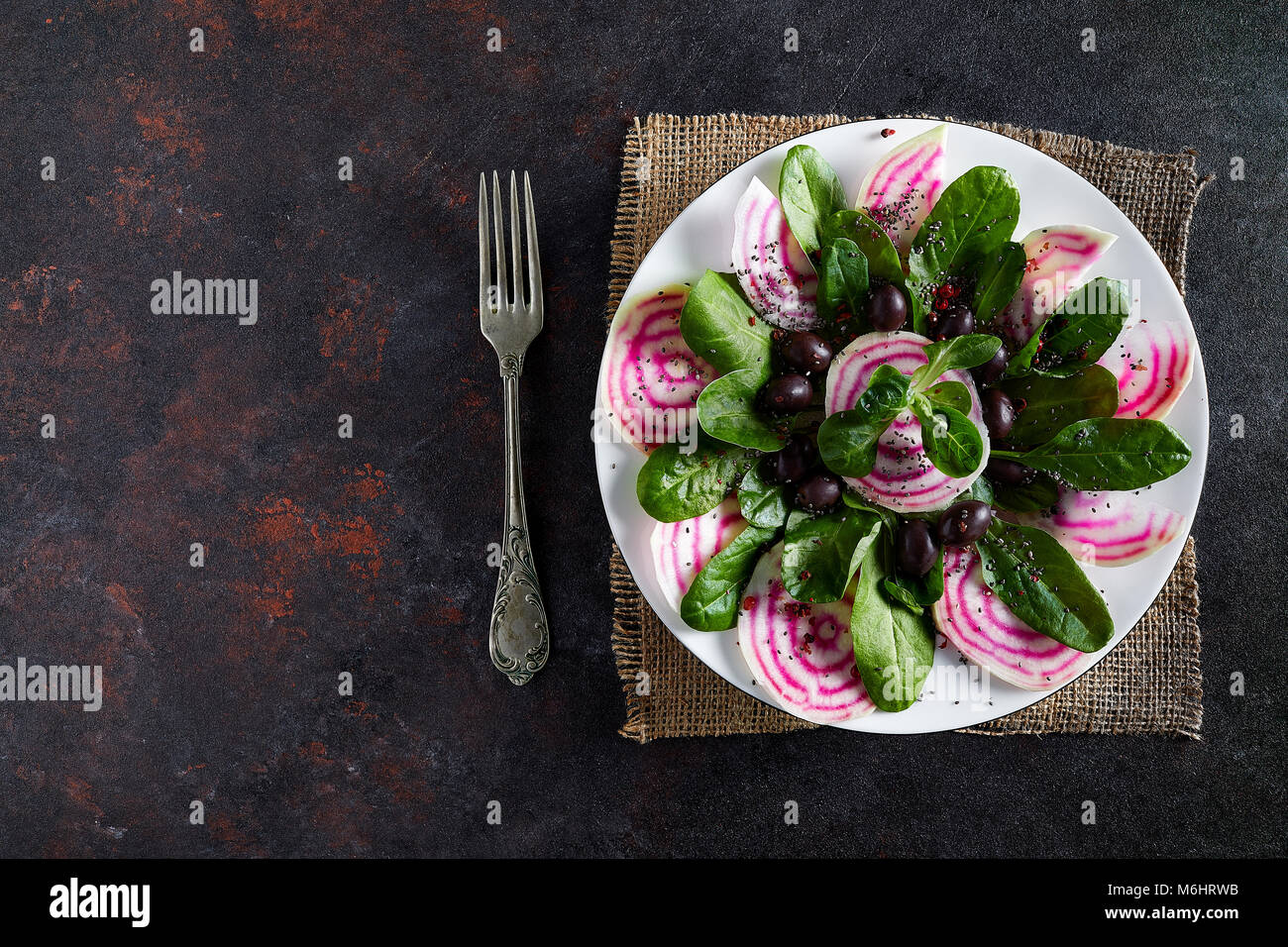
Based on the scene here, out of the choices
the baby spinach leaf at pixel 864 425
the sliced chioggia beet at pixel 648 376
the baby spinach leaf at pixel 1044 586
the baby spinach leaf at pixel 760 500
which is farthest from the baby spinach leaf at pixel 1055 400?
the sliced chioggia beet at pixel 648 376

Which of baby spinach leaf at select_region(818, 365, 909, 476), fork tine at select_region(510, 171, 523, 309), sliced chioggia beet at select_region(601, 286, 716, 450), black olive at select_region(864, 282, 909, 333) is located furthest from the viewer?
fork tine at select_region(510, 171, 523, 309)

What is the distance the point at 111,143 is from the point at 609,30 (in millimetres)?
1025

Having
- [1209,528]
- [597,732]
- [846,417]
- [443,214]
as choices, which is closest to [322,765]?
[597,732]

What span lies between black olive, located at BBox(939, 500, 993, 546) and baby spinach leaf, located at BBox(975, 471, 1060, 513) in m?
0.08

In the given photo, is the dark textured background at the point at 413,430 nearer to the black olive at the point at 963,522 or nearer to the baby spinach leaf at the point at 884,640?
the baby spinach leaf at the point at 884,640

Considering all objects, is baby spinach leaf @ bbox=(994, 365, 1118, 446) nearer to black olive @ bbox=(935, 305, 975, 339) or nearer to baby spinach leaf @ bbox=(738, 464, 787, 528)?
black olive @ bbox=(935, 305, 975, 339)

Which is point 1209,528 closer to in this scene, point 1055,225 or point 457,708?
point 1055,225

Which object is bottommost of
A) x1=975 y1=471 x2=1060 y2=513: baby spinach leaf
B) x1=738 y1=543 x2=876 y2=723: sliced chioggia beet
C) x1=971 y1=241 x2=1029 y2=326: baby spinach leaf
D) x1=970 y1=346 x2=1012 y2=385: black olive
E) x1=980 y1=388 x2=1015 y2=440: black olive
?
x1=738 y1=543 x2=876 y2=723: sliced chioggia beet

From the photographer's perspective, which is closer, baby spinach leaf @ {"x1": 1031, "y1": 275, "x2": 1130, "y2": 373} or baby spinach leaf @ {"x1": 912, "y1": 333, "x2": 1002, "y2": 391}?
baby spinach leaf @ {"x1": 912, "y1": 333, "x2": 1002, "y2": 391}

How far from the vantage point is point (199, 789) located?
63.3 inches

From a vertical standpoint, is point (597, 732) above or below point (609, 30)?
below

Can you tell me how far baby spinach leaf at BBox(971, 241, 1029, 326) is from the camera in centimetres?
120

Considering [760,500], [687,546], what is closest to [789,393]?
[760,500]

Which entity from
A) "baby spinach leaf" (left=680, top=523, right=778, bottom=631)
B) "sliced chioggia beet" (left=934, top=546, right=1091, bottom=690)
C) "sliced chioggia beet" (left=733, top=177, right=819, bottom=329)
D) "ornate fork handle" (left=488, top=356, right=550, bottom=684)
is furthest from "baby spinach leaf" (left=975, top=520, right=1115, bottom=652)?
"ornate fork handle" (left=488, top=356, right=550, bottom=684)
